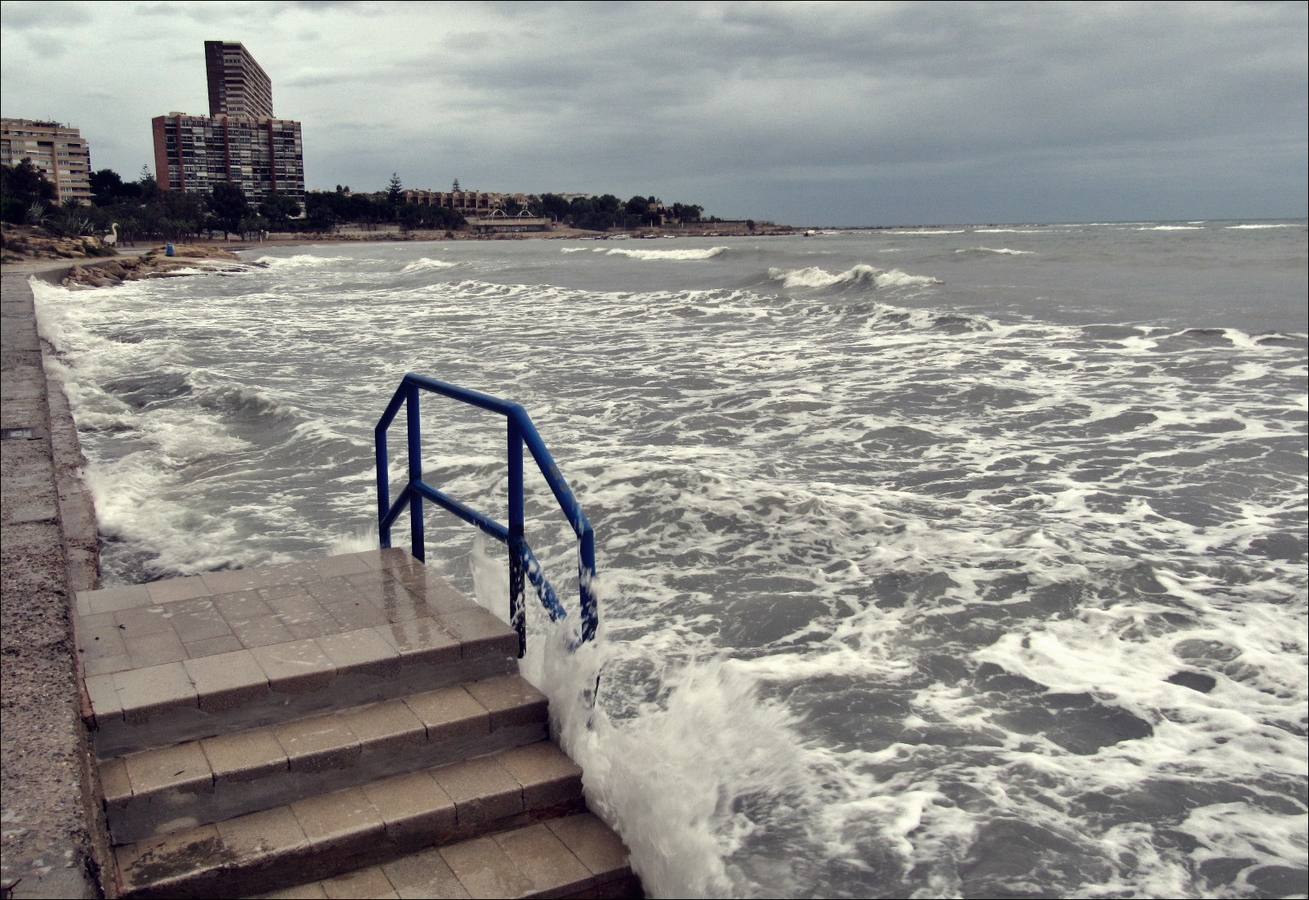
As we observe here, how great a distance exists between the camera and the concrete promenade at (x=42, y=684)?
2.66 m

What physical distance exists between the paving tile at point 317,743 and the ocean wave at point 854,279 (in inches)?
1142

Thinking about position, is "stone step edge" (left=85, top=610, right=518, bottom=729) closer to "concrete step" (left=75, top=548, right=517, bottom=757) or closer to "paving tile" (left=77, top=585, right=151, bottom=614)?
"concrete step" (left=75, top=548, right=517, bottom=757)

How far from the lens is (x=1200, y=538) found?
277 inches

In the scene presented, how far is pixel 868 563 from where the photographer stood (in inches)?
263

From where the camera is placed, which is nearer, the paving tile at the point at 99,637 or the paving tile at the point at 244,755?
the paving tile at the point at 244,755

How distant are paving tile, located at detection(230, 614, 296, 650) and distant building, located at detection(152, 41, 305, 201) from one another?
16846cm

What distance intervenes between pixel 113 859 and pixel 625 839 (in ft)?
4.86

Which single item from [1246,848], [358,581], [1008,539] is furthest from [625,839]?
[1008,539]

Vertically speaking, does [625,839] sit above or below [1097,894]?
above

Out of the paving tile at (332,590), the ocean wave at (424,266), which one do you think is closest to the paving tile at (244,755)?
the paving tile at (332,590)

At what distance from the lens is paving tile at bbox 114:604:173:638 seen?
13.2ft

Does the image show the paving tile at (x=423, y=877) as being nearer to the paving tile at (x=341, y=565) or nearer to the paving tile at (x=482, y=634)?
the paving tile at (x=482, y=634)

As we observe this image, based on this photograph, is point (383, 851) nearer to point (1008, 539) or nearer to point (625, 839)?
point (625, 839)

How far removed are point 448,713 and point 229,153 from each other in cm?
18681
